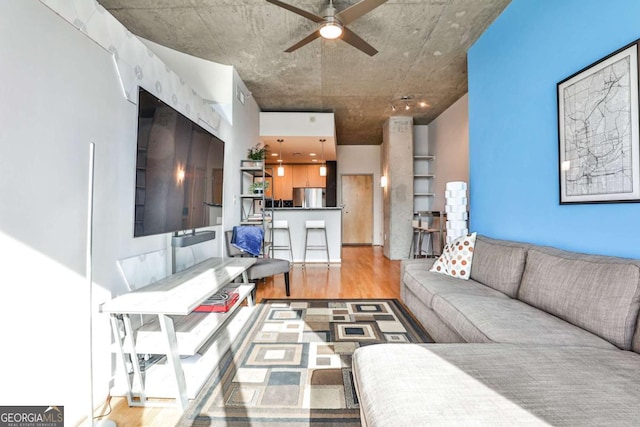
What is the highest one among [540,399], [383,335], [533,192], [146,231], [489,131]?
[489,131]

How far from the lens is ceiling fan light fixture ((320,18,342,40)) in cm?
259

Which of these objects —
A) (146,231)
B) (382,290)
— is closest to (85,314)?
(146,231)

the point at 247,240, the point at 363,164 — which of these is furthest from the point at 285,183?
the point at 247,240

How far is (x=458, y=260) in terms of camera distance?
9.05 ft

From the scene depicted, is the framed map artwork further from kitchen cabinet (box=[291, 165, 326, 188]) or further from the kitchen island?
kitchen cabinet (box=[291, 165, 326, 188])

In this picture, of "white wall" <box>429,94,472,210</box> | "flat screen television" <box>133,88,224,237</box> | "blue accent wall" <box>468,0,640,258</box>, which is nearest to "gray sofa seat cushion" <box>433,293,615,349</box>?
"blue accent wall" <box>468,0,640,258</box>

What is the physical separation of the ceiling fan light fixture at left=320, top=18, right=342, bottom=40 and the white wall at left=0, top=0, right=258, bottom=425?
5.00ft

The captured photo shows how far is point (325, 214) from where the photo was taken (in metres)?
5.91

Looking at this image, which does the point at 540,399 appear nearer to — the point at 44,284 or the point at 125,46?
the point at 44,284

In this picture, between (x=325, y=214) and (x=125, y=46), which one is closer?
(x=125, y=46)

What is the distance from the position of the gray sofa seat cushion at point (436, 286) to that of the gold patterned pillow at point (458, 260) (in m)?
0.08

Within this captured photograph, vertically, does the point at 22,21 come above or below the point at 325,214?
above

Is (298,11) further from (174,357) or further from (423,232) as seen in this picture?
(423,232)

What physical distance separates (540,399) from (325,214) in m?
5.05
